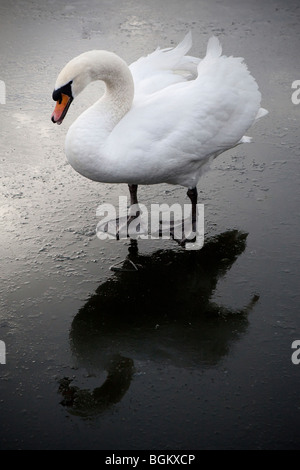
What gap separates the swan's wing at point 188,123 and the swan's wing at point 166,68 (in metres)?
0.28

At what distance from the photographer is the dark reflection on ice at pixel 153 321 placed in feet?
12.5

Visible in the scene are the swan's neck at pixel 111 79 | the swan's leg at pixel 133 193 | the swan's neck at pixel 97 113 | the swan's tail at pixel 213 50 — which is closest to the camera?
the swan's neck at pixel 97 113

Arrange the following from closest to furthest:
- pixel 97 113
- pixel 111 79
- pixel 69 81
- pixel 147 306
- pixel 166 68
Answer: pixel 147 306, pixel 69 81, pixel 97 113, pixel 111 79, pixel 166 68

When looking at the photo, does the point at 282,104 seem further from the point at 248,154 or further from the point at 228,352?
the point at 228,352

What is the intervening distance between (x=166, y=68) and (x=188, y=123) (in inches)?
36.3

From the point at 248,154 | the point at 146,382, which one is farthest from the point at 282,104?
the point at 146,382

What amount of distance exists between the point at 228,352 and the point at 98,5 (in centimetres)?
690

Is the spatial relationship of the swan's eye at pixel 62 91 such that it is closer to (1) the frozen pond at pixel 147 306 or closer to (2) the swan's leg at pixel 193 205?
(1) the frozen pond at pixel 147 306

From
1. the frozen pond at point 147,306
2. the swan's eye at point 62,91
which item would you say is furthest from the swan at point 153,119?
the frozen pond at point 147,306

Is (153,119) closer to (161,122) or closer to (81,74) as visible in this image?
(161,122)

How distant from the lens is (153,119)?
4594mm

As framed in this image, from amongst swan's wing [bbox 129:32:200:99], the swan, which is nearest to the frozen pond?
the swan

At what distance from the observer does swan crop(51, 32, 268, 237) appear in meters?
4.47

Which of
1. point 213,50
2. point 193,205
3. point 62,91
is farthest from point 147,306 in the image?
point 213,50
